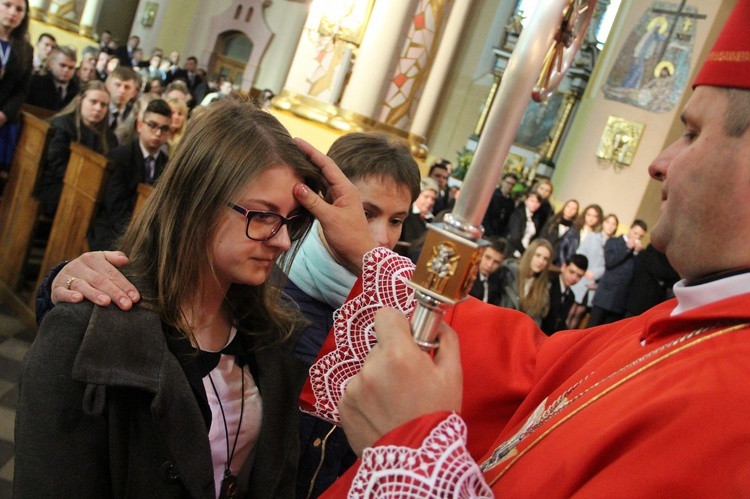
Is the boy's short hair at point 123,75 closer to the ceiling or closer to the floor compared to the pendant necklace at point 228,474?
closer to the ceiling

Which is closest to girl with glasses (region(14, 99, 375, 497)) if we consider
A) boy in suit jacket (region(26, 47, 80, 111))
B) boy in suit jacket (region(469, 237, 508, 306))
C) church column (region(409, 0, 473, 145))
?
boy in suit jacket (region(469, 237, 508, 306))

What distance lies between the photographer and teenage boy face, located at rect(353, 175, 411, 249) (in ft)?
7.61

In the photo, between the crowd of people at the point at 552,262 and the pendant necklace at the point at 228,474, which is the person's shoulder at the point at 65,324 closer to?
the pendant necklace at the point at 228,474

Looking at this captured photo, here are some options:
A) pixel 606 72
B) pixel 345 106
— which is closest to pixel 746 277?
pixel 345 106

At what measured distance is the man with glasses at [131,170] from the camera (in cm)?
429

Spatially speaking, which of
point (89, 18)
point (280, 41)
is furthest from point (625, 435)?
point (280, 41)

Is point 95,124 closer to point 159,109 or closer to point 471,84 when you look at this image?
point 159,109

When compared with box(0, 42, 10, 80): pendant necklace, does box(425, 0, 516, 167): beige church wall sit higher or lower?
higher

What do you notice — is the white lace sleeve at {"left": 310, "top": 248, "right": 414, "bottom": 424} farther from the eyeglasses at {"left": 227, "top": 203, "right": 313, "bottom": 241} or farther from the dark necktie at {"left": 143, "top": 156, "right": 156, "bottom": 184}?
the dark necktie at {"left": 143, "top": 156, "right": 156, "bottom": 184}

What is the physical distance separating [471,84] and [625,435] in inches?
663

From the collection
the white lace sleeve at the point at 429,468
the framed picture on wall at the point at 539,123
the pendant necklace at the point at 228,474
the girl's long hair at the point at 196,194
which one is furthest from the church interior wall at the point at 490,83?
the white lace sleeve at the point at 429,468

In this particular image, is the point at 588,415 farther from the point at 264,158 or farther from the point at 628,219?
the point at 628,219

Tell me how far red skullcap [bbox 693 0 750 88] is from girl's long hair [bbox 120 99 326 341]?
2.90 ft

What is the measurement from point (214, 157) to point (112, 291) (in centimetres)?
37
